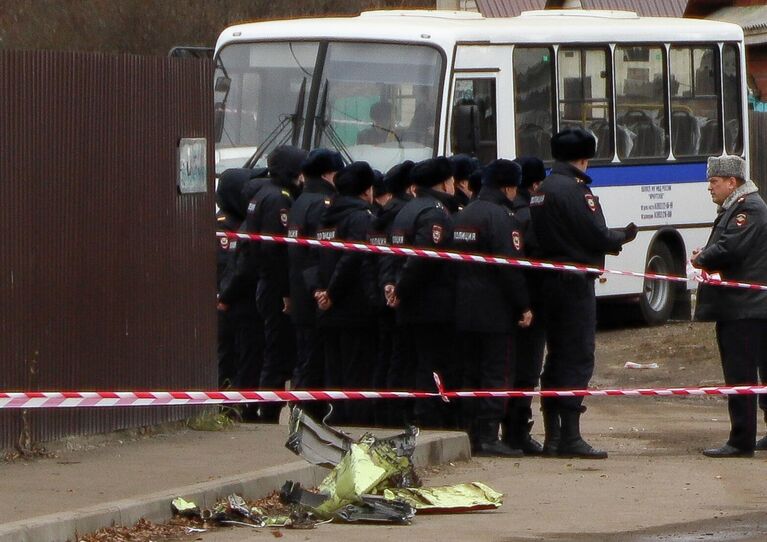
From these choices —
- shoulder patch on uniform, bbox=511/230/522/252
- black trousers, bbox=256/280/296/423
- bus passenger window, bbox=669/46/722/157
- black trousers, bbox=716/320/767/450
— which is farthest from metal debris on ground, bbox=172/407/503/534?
bus passenger window, bbox=669/46/722/157

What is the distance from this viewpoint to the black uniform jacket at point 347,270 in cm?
1194

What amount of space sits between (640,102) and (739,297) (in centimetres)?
944

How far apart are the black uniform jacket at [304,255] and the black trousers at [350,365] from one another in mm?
202

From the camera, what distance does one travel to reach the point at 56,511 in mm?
7938

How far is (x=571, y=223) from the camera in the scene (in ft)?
36.8

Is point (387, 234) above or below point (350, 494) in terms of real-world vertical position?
above

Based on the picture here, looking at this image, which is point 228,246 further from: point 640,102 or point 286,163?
point 640,102

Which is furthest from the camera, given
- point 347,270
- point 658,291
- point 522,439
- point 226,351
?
point 658,291

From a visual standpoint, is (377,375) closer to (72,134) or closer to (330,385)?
(330,385)

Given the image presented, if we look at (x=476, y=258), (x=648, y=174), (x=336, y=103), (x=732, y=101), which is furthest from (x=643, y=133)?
(x=476, y=258)

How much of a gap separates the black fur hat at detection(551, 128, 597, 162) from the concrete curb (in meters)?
2.09

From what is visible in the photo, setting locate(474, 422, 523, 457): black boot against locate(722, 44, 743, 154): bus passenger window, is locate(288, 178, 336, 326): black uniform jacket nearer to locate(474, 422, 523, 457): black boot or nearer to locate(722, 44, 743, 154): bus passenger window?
locate(474, 422, 523, 457): black boot

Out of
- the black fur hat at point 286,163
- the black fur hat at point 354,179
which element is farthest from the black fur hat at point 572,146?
the black fur hat at point 286,163

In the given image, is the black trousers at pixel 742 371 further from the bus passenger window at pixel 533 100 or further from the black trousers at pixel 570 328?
the bus passenger window at pixel 533 100
